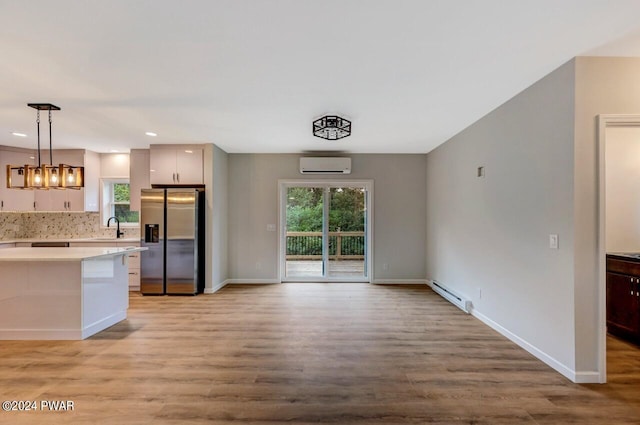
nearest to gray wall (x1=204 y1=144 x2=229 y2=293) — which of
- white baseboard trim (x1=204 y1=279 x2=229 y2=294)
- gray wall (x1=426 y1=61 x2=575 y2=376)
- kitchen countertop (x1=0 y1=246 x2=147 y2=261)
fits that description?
white baseboard trim (x1=204 y1=279 x2=229 y2=294)

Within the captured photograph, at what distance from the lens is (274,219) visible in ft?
19.1

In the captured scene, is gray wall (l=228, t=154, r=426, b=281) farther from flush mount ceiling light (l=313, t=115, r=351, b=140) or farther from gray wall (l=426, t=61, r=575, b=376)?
flush mount ceiling light (l=313, t=115, r=351, b=140)

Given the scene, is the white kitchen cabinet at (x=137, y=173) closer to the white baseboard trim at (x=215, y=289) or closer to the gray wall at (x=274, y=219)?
the gray wall at (x=274, y=219)

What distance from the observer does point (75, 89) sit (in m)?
2.90

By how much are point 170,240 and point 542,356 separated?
16.5 ft

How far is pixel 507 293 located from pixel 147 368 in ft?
11.7

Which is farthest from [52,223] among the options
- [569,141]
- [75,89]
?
[569,141]

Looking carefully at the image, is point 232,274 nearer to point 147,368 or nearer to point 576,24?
point 147,368

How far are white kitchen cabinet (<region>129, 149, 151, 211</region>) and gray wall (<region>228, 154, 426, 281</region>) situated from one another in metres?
1.46

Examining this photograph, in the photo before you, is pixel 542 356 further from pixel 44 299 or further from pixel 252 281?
pixel 44 299

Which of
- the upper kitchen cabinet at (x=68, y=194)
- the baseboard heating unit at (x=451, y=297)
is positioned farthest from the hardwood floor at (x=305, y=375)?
the upper kitchen cabinet at (x=68, y=194)

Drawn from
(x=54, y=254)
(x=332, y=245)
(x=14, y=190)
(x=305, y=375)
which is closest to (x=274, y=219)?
(x=332, y=245)

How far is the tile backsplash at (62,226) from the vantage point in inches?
227

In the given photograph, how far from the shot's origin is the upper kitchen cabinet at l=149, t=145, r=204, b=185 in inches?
202
